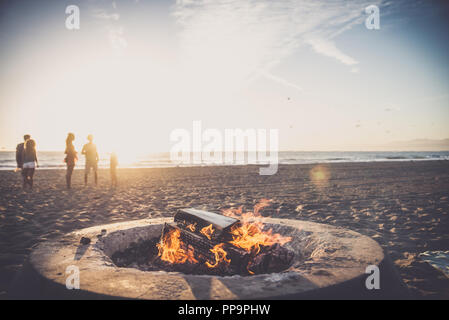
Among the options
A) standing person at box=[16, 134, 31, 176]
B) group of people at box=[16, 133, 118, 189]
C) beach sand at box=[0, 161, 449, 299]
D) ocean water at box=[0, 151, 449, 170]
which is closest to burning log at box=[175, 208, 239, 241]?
beach sand at box=[0, 161, 449, 299]

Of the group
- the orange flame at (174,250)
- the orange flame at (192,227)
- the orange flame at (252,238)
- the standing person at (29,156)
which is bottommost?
the orange flame at (174,250)

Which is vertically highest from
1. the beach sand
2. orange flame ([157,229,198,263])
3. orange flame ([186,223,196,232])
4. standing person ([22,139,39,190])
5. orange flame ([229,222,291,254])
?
standing person ([22,139,39,190])

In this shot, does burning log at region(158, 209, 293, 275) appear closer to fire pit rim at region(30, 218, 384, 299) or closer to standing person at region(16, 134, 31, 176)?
fire pit rim at region(30, 218, 384, 299)

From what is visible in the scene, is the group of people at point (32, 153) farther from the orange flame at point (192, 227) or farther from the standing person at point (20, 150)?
the orange flame at point (192, 227)

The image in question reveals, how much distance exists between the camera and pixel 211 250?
2.95 m

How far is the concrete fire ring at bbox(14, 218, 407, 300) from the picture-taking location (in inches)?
73.7

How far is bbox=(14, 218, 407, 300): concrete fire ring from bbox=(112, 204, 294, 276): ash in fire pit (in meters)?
0.56

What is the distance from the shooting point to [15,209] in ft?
24.9

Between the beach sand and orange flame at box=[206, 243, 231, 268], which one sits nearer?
orange flame at box=[206, 243, 231, 268]

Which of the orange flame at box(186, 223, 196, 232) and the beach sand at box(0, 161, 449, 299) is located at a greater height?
the orange flame at box(186, 223, 196, 232)

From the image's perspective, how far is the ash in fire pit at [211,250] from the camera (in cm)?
297

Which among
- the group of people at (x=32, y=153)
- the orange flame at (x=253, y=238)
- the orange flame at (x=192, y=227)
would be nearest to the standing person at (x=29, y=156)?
the group of people at (x=32, y=153)
